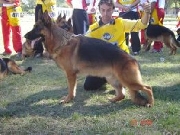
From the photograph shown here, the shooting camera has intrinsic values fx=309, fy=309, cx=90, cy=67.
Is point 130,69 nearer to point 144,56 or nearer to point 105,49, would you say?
point 105,49

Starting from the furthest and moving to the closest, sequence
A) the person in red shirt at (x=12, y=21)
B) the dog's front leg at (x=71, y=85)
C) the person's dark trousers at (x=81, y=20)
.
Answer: the person's dark trousers at (x=81, y=20)
the person in red shirt at (x=12, y=21)
the dog's front leg at (x=71, y=85)

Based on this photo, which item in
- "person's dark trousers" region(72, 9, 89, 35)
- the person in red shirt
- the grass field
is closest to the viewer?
the grass field

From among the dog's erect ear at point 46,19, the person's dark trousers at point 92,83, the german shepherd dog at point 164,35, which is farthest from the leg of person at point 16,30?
the dog's erect ear at point 46,19

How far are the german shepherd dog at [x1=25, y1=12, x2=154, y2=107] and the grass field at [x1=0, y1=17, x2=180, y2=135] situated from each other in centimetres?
26

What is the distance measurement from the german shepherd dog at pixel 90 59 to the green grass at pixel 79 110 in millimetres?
265

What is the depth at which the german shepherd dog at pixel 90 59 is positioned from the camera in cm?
430

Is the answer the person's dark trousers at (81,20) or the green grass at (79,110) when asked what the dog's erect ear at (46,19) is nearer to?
the green grass at (79,110)

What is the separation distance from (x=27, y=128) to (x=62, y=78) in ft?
8.78

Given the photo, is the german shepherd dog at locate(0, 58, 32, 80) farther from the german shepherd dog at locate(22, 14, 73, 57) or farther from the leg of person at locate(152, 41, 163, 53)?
the leg of person at locate(152, 41, 163, 53)

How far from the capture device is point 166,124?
147 inches

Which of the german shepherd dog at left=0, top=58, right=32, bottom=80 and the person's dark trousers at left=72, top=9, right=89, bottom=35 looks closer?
the german shepherd dog at left=0, top=58, right=32, bottom=80

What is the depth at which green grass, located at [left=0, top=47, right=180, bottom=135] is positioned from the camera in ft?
12.1

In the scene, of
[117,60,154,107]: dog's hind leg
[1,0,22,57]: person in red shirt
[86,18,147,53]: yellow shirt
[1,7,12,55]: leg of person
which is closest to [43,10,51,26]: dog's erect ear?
[86,18,147,53]: yellow shirt

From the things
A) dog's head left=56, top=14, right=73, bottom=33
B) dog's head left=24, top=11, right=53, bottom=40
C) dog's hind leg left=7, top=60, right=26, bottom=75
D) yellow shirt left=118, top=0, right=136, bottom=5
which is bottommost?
dog's hind leg left=7, top=60, right=26, bottom=75
